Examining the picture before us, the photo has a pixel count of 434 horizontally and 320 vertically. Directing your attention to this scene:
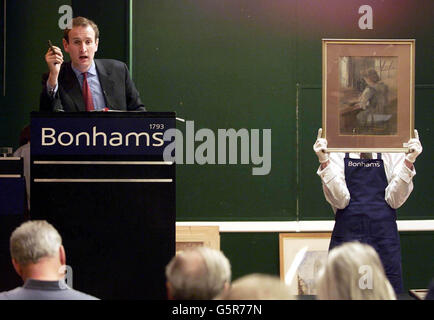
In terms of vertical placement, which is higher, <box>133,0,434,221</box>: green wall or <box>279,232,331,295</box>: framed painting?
<box>133,0,434,221</box>: green wall

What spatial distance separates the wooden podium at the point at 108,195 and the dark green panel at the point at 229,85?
2362 millimetres

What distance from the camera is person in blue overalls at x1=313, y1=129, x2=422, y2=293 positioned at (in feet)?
14.5

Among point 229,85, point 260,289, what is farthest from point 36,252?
point 229,85

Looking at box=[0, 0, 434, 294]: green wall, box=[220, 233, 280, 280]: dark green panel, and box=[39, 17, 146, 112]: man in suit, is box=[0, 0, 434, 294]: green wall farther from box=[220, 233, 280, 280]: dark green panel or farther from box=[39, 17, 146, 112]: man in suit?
box=[39, 17, 146, 112]: man in suit

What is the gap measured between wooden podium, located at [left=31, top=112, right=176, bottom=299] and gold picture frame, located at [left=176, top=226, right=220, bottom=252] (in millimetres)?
2150

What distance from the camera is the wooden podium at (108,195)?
3268 mm

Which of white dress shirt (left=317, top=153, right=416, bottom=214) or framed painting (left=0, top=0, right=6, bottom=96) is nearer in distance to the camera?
white dress shirt (left=317, top=153, right=416, bottom=214)

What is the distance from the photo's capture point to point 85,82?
13.3 ft

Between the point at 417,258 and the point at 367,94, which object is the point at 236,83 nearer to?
the point at 367,94

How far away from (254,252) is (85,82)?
2259mm

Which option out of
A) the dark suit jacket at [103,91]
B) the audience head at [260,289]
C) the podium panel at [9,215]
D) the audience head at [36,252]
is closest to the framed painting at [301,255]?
the dark suit jacket at [103,91]

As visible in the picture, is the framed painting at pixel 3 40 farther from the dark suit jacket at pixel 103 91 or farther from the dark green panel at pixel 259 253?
the dark green panel at pixel 259 253

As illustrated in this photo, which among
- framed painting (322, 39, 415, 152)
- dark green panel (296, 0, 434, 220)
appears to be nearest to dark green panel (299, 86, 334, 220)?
dark green panel (296, 0, 434, 220)
